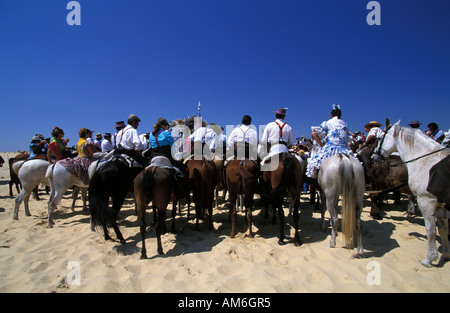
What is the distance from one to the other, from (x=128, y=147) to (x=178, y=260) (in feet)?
10.1

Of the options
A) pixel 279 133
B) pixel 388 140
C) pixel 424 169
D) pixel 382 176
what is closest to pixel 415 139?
pixel 388 140

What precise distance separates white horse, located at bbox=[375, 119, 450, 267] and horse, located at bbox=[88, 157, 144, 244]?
593 centimetres

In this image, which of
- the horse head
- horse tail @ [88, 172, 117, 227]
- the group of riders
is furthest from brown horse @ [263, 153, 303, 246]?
horse tail @ [88, 172, 117, 227]

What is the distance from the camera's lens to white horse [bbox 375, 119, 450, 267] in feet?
12.1

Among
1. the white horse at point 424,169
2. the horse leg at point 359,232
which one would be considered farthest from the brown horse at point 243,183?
the white horse at point 424,169

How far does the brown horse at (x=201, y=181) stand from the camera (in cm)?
534

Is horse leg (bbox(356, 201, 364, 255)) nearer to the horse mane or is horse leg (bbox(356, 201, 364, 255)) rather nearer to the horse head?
the horse head

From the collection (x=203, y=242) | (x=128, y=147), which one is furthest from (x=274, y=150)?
(x=128, y=147)

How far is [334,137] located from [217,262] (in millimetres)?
3602

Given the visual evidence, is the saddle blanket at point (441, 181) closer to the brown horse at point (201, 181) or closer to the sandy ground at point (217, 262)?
the sandy ground at point (217, 262)

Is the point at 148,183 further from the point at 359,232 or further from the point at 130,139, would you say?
the point at 359,232

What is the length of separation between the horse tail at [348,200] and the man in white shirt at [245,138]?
2143 mm

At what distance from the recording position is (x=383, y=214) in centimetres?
684

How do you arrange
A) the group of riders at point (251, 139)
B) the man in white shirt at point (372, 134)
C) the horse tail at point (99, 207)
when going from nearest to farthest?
the horse tail at point (99, 207), the group of riders at point (251, 139), the man in white shirt at point (372, 134)
